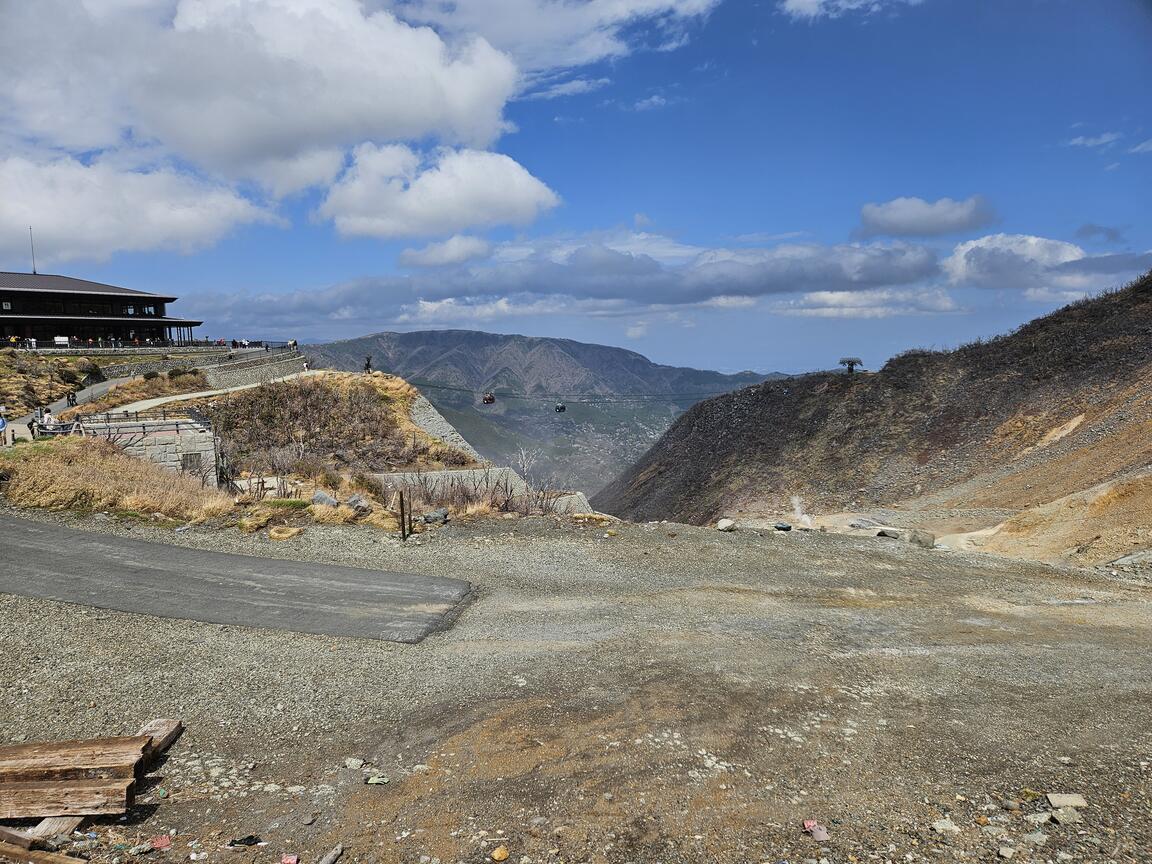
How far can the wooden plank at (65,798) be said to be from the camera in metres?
5.38

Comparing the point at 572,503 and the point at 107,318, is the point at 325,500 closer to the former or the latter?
the point at 572,503

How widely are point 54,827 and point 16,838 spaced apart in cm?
31

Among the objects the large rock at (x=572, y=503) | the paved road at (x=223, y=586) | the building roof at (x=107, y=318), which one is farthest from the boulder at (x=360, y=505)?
the building roof at (x=107, y=318)

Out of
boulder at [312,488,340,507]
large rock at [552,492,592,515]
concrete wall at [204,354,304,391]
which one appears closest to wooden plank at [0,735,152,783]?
boulder at [312,488,340,507]

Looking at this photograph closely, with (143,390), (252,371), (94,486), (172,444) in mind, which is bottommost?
(94,486)

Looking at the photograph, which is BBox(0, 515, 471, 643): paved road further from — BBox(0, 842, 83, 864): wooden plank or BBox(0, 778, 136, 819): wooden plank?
BBox(0, 842, 83, 864): wooden plank

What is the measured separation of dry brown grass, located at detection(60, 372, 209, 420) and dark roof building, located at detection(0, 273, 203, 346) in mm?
13957

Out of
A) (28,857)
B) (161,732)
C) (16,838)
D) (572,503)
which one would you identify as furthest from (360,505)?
(28,857)

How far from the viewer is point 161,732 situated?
6680 mm

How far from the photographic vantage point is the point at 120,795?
5582 millimetres

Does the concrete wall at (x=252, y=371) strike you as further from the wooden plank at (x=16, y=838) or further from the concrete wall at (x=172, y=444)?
the wooden plank at (x=16, y=838)

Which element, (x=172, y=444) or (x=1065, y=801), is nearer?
(x=1065, y=801)

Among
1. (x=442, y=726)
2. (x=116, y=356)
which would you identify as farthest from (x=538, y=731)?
(x=116, y=356)

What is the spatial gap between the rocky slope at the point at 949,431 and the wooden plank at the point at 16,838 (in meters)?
24.6
